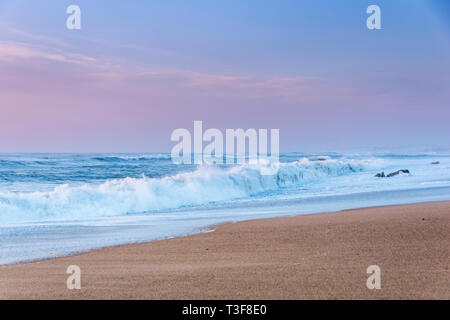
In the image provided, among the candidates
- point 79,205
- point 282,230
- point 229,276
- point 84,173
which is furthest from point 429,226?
point 84,173

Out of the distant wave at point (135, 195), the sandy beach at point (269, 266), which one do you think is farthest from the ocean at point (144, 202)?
the sandy beach at point (269, 266)

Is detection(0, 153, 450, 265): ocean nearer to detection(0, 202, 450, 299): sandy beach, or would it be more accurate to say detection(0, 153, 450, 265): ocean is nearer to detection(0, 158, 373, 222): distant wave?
detection(0, 158, 373, 222): distant wave

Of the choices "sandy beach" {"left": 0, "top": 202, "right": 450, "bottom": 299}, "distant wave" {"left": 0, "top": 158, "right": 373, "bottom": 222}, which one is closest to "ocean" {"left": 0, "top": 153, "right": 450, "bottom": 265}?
"distant wave" {"left": 0, "top": 158, "right": 373, "bottom": 222}

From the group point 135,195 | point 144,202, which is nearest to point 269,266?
point 144,202

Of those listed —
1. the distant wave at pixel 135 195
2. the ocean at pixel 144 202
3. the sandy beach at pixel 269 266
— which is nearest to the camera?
the sandy beach at pixel 269 266

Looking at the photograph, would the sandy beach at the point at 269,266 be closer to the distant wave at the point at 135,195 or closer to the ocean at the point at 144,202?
the ocean at the point at 144,202

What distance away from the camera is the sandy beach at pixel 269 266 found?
375 cm

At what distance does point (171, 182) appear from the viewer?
18203 millimetres

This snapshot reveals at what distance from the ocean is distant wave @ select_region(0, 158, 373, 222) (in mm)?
29

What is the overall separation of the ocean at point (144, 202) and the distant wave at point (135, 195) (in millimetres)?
29

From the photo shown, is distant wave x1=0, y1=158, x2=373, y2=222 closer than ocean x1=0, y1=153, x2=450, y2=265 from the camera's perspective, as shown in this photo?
No

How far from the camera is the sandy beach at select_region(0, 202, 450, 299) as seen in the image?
3752mm
